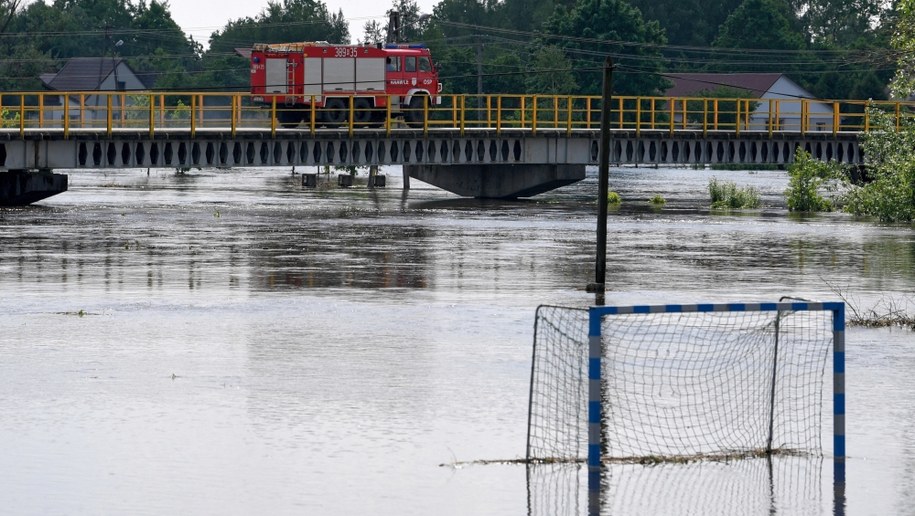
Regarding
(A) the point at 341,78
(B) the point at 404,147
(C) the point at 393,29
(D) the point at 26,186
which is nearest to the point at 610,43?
(C) the point at 393,29

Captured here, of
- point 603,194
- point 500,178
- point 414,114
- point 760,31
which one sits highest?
point 760,31

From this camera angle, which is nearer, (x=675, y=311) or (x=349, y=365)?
(x=675, y=311)

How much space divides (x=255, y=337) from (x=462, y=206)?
40107 millimetres

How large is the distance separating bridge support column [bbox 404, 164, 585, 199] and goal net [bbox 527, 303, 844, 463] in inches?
1717

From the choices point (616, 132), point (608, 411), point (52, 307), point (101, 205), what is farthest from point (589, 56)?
point (608, 411)

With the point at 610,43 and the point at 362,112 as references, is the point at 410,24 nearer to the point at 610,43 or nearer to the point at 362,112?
the point at 610,43

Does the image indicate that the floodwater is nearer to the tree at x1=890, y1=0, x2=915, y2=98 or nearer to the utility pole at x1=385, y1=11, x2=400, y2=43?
the tree at x1=890, y1=0, x2=915, y2=98

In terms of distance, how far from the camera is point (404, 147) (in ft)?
188

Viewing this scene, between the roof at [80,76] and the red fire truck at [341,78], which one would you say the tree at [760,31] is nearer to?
the roof at [80,76]

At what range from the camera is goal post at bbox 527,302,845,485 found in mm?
12172

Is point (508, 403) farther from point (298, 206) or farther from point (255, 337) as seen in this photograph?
point (298, 206)

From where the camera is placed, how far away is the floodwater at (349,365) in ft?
36.4

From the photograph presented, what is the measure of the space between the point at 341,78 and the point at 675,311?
157ft

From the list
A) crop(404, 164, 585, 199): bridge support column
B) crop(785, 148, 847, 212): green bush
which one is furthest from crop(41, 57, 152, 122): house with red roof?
crop(785, 148, 847, 212): green bush
